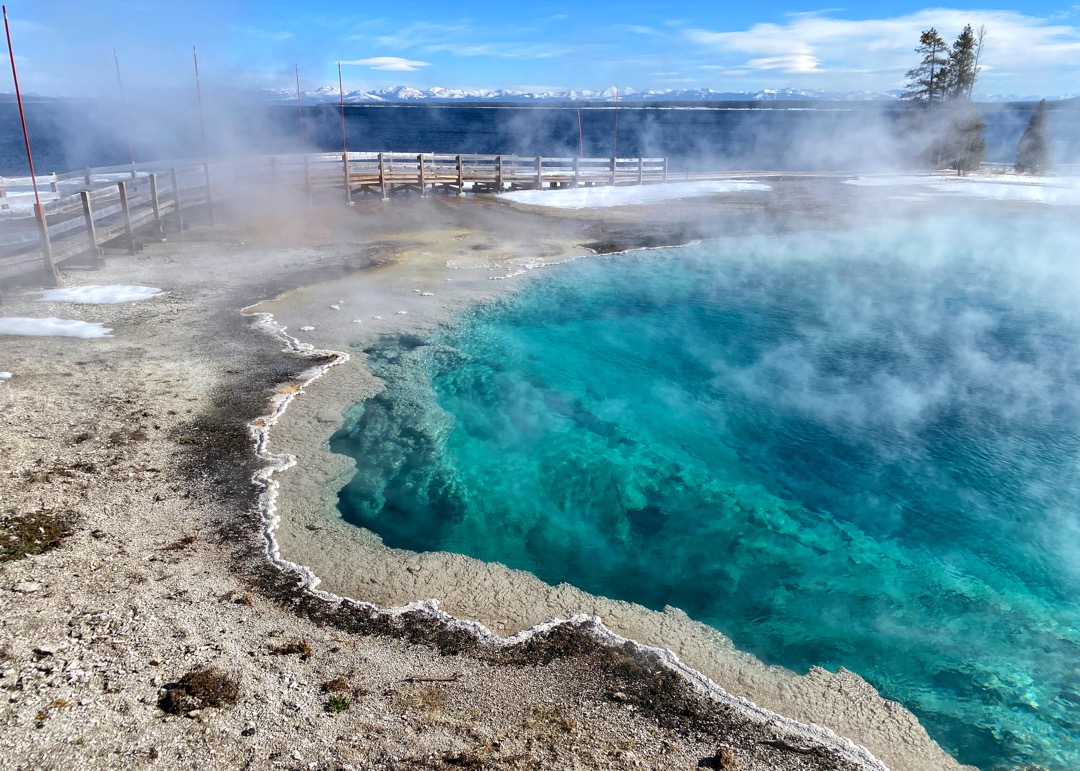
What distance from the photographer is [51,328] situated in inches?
404

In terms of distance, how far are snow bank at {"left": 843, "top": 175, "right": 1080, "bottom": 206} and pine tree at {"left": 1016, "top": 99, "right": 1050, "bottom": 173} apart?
9.34 feet

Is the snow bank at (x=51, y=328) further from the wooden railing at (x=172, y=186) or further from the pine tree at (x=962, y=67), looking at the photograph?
the pine tree at (x=962, y=67)

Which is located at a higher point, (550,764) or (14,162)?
(14,162)

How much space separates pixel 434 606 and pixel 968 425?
7.25 m

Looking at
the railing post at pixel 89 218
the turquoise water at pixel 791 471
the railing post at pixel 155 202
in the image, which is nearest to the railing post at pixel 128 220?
the railing post at pixel 155 202

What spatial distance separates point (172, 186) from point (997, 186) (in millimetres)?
→ 29956

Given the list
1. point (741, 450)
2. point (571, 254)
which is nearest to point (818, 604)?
point (741, 450)

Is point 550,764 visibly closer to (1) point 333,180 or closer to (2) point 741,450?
(2) point 741,450

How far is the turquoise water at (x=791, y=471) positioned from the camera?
18.0 feet

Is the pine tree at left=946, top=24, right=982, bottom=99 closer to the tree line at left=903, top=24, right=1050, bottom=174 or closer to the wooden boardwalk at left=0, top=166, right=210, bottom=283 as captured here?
the tree line at left=903, top=24, right=1050, bottom=174

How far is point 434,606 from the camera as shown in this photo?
5.31 metres

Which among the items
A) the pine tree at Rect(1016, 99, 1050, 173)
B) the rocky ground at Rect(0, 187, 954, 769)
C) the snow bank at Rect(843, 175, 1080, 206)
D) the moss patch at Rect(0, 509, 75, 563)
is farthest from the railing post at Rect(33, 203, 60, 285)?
the pine tree at Rect(1016, 99, 1050, 173)

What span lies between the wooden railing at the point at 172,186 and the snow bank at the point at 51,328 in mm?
2085

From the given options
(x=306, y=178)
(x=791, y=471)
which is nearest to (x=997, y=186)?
(x=306, y=178)
